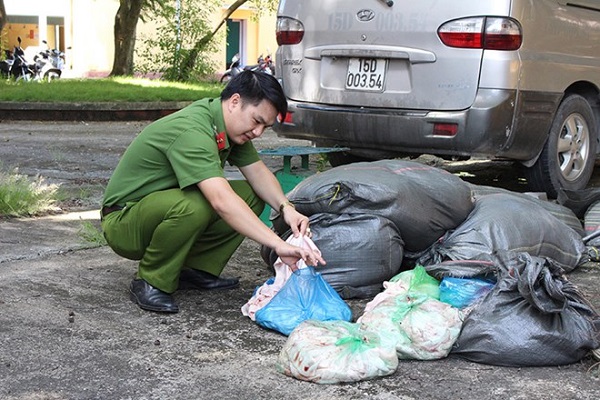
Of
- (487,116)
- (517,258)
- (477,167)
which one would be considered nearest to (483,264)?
(517,258)

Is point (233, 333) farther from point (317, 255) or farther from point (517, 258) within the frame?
point (517, 258)

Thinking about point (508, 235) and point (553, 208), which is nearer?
point (508, 235)

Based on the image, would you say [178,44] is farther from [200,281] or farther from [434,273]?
[434,273]

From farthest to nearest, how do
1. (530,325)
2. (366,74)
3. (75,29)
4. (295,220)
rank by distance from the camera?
(75,29) → (366,74) → (295,220) → (530,325)

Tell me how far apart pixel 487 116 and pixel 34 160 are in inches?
173

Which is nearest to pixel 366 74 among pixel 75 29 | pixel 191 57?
pixel 191 57

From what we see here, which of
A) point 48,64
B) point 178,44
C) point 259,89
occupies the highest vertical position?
point 259,89

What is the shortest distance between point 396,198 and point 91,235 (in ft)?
6.02

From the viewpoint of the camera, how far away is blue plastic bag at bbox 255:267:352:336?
3543 mm

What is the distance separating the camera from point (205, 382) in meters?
3.02

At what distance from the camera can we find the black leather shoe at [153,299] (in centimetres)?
377

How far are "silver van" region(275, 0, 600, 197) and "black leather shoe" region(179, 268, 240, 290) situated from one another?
6.50ft

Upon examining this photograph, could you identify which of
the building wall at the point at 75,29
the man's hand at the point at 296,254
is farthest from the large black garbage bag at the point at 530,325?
the building wall at the point at 75,29

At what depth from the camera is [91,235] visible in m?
5.02
